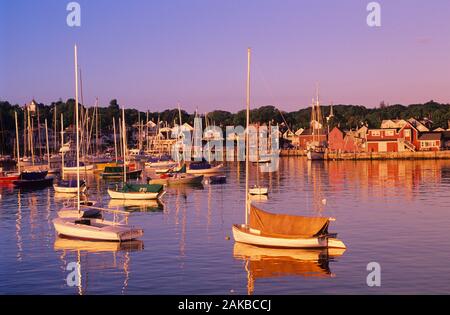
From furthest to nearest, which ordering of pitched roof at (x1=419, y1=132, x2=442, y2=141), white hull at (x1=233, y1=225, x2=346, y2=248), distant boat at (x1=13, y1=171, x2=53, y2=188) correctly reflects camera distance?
pitched roof at (x1=419, y1=132, x2=442, y2=141), distant boat at (x1=13, y1=171, x2=53, y2=188), white hull at (x1=233, y1=225, x2=346, y2=248)

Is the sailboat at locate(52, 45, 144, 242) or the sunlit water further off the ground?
the sailboat at locate(52, 45, 144, 242)

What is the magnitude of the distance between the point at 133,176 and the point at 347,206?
42446 mm

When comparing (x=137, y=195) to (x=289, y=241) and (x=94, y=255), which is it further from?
(x=289, y=241)

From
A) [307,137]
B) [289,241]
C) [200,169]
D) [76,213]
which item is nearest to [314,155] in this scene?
[307,137]

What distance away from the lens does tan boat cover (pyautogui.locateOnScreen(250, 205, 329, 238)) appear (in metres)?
35.6

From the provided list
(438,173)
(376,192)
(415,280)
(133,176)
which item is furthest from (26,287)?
(438,173)

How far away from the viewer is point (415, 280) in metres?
30.3

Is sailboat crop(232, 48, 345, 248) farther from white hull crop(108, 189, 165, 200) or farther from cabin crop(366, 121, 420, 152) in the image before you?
cabin crop(366, 121, 420, 152)

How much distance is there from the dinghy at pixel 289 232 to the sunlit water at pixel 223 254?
20.9 inches

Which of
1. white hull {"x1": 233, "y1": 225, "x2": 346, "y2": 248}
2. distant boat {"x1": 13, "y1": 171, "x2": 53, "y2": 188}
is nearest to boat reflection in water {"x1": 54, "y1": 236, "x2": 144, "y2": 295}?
white hull {"x1": 233, "y1": 225, "x2": 346, "y2": 248}

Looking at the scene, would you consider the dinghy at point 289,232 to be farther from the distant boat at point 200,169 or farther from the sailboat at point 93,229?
the distant boat at point 200,169

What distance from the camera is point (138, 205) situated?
61.2m

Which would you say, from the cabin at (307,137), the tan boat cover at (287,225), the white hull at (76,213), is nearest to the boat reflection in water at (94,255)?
the white hull at (76,213)

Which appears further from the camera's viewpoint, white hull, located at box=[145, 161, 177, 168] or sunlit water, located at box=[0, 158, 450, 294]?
white hull, located at box=[145, 161, 177, 168]
